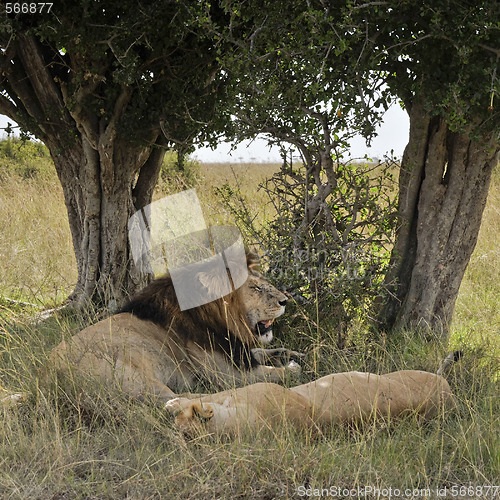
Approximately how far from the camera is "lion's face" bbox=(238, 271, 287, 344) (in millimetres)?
4707

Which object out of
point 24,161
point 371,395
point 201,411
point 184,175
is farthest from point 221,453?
point 24,161

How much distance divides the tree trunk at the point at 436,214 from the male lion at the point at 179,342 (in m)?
1.43

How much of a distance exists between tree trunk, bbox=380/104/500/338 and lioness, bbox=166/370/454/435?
1720 mm

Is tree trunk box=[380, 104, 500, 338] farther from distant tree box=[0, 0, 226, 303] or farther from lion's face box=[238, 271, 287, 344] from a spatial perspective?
distant tree box=[0, 0, 226, 303]

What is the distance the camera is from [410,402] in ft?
12.2

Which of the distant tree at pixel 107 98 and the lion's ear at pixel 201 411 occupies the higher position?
the distant tree at pixel 107 98

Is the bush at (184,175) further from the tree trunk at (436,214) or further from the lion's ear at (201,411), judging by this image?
the lion's ear at (201,411)

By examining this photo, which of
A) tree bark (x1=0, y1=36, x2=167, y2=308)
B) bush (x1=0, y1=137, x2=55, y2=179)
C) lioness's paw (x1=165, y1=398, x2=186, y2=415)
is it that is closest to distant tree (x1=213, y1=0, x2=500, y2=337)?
tree bark (x1=0, y1=36, x2=167, y2=308)

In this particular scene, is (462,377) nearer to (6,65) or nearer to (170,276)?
(170,276)

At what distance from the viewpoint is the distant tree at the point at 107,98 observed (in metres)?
5.87

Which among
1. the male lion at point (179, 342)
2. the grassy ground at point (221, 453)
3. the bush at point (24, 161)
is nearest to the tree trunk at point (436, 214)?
the grassy ground at point (221, 453)

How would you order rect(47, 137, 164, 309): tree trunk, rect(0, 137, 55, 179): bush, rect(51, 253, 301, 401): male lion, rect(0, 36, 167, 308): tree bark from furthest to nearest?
1. rect(0, 137, 55, 179): bush
2. rect(47, 137, 164, 309): tree trunk
3. rect(0, 36, 167, 308): tree bark
4. rect(51, 253, 301, 401): male lion

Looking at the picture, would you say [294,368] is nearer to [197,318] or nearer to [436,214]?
[197,318]

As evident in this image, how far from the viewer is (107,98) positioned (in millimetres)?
6660
